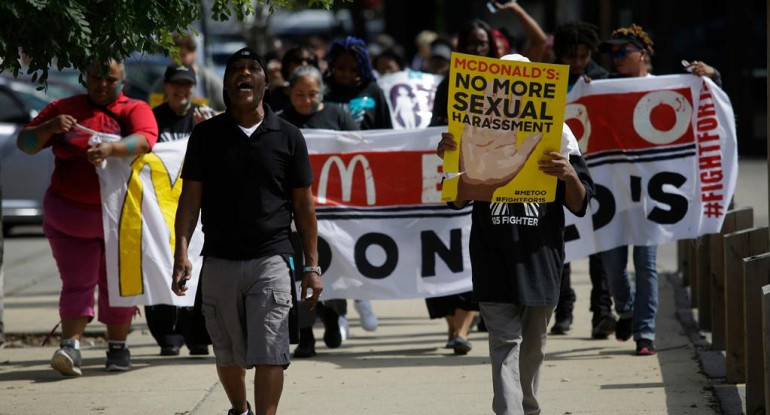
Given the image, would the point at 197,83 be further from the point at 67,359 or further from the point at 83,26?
the point at 83,26

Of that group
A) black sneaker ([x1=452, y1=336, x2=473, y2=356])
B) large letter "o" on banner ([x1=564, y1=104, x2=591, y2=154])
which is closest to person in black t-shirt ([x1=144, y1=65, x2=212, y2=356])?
black sneaker ([x1=452, y1=336, x2=473, y2=356])

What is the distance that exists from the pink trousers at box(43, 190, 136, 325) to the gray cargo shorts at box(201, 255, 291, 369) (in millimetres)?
2361

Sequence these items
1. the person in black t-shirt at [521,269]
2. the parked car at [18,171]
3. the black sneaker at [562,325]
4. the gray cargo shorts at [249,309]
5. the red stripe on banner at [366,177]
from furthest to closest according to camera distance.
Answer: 1. the parked car at [18,171]
2. the black sneaker at [562,325]
3. the red stripe on banner at [366,177]
4. the person in black t-shirt at [521,269]
5. the gray cargo shorts at [249,309]

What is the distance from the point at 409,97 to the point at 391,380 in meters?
3.40

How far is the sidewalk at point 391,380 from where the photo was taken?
7039mm

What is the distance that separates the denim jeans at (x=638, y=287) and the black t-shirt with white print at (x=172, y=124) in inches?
114

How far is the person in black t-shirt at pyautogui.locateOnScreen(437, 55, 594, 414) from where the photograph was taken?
5898 millimetres

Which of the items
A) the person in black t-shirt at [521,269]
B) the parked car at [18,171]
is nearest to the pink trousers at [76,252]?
the person in black t-shirt at [521,269]

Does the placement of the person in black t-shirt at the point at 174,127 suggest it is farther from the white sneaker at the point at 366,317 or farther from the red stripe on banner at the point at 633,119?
the red stripe on banner at the point at 633,119

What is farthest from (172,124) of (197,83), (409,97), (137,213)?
(409,97)

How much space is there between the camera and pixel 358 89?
31.2ft

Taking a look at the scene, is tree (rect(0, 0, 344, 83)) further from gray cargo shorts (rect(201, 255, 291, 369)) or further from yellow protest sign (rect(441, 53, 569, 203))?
gray cargo shorts (rect(201, 255, 291, 369))

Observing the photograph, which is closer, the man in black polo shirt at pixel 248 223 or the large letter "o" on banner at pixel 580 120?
the man in black polo shirt at pixel 248 223

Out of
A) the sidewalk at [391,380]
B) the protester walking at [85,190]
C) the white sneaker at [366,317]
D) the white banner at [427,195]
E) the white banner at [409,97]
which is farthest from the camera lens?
the white banner at [409,97]
